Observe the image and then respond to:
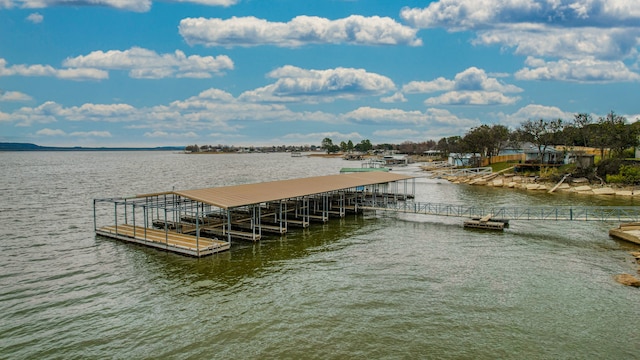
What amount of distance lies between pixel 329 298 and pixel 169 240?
15781 mm

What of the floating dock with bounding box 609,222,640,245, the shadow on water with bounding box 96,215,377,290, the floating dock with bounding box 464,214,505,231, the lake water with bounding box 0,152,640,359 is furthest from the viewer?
the floating dock with bounding box 464,214,505,231

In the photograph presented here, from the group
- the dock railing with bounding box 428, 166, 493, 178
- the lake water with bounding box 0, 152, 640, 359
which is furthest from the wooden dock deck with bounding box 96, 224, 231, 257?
the dock railing with bounding box 428, 166, 493, 178

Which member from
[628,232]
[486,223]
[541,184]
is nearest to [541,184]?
[541,184]

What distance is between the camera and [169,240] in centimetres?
3500

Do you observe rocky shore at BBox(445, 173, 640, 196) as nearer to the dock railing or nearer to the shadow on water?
the dock railing

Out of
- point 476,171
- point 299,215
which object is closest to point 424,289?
point 299,215

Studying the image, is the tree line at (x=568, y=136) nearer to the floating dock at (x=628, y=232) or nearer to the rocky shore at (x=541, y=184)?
the rocky shore at (x=541, y=184)

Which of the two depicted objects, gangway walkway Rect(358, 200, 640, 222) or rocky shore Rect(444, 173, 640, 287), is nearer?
gangway walkway Rect(358, 200, 640, 222)

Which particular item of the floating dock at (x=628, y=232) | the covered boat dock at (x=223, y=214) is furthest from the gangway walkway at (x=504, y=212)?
the floating dock at (x=628, y=232)

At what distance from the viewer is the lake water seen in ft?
65.4

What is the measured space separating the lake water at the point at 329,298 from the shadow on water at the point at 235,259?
14cm

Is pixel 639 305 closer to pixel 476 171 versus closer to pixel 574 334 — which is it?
pixel 574 334

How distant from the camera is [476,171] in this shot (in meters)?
104

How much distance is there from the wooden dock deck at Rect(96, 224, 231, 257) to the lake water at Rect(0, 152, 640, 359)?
0.69 metres
